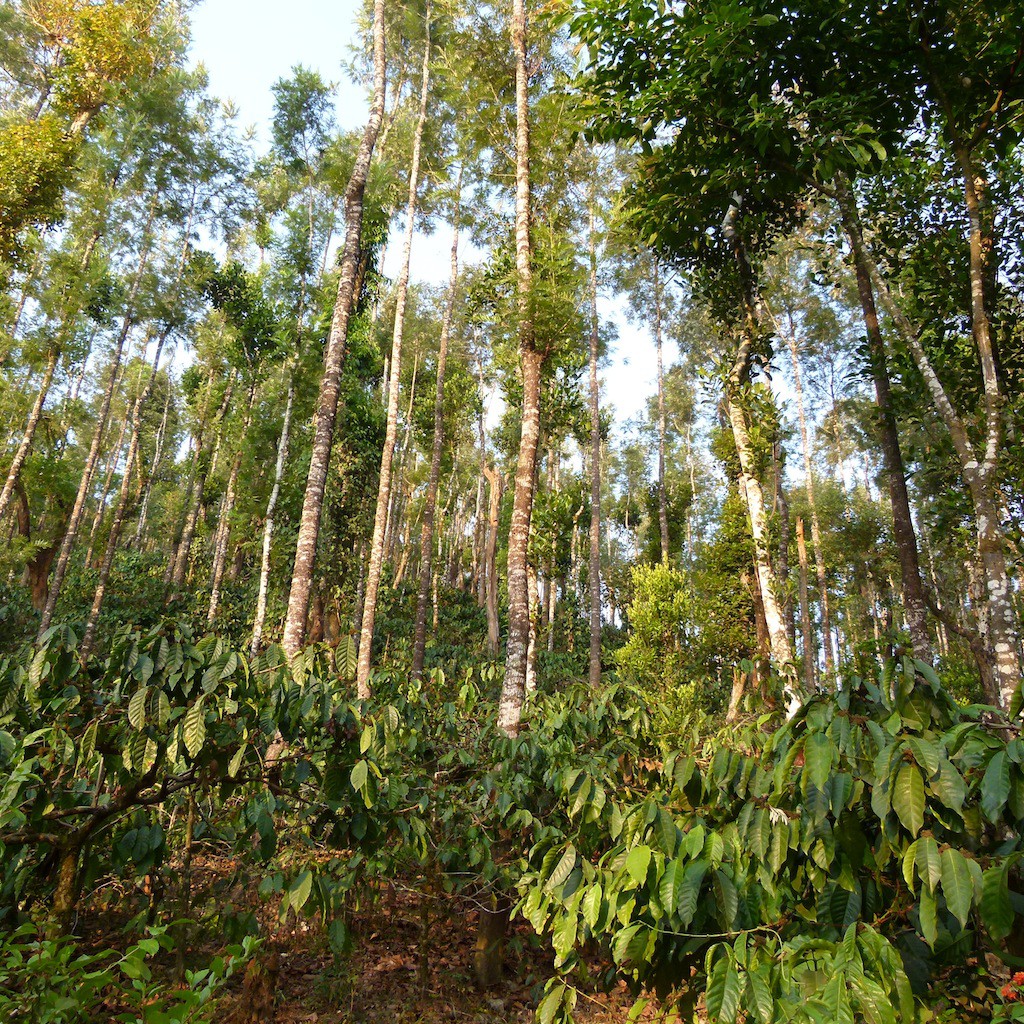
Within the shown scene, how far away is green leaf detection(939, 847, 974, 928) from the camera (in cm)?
132

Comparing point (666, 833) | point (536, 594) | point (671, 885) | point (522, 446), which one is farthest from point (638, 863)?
point (536, 594)

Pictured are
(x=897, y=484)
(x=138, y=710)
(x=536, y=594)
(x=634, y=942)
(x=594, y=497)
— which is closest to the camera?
(x=634, y=942)

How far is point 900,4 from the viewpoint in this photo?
15.3ft

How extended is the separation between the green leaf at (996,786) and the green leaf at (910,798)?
129mm

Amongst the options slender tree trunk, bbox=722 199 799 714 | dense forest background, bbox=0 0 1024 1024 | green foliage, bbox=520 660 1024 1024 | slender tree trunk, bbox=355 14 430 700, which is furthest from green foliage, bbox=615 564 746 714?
green foliage, bbox=520 660 1024 1024

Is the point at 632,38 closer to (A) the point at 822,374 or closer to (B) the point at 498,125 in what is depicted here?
(B) the point at 498,125

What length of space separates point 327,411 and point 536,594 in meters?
7.78

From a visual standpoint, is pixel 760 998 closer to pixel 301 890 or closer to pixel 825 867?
pixel 825 867

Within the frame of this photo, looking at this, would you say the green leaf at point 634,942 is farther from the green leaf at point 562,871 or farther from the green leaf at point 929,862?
the green leaf at point 929,862

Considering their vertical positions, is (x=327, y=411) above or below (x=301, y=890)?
above

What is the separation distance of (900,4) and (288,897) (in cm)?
728

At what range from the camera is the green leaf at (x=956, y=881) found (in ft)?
4.33

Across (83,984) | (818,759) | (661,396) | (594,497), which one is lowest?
(83,984)

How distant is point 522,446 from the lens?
799 centimetres
